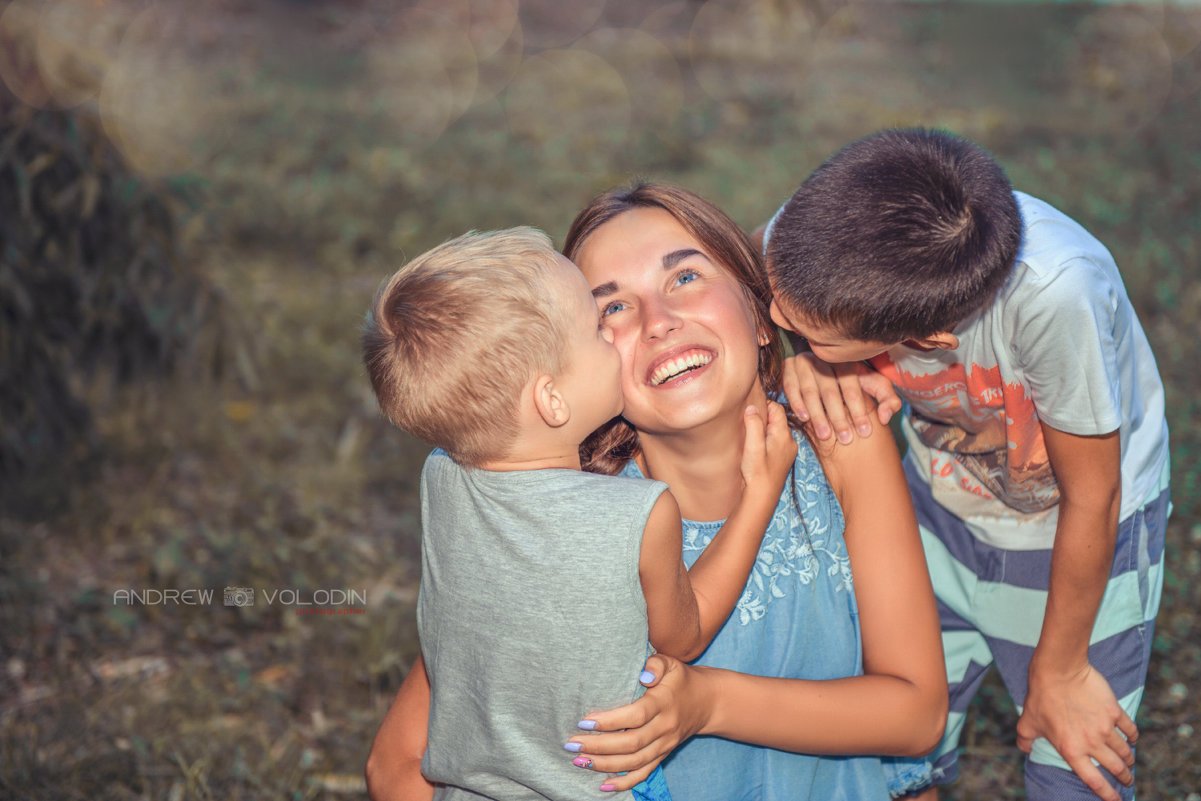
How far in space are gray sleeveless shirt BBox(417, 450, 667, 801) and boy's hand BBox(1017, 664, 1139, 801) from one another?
988 millimetres

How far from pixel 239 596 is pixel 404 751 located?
2107 millimetres

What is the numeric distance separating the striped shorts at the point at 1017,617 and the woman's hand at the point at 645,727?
778 mm

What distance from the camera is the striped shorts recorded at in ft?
7.18

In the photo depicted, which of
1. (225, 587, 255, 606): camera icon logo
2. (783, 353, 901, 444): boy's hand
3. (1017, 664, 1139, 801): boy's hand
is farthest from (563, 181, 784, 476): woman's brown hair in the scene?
(225, 587, 255, 606): camera icon logo

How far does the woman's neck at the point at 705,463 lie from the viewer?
2.04 metres

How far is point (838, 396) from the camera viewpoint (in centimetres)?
206

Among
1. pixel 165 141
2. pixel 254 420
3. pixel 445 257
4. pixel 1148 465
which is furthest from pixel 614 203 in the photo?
pixel 165 141

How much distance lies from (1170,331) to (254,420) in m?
4.86

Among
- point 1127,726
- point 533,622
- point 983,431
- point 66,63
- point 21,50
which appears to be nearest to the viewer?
point 533,622

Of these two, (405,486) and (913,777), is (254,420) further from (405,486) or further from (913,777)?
(913,777)

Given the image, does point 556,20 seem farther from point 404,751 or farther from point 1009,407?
point 404,751

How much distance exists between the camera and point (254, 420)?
532 cm

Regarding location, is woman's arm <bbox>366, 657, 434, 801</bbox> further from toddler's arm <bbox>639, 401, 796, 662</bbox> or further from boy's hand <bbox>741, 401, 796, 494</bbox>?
boy's hand <bbox>741, 401, 796, 494</bbox>

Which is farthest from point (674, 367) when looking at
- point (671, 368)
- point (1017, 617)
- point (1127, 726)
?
point (1127, 726)
